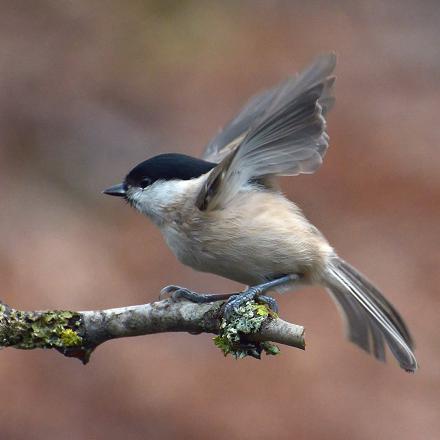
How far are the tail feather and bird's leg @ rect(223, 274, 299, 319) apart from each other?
336 millimetres

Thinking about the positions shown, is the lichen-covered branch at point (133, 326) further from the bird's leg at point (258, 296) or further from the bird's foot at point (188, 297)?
the bird's foot at point (188, 297)

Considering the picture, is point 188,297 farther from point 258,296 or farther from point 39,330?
point 39,330

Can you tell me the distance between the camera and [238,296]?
132 inches

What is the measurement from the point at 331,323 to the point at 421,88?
335 centimetres

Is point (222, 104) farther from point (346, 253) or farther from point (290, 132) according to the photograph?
point (290, 132)

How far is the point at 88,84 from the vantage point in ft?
27.8

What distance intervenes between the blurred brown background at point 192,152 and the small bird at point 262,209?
1.93 meters

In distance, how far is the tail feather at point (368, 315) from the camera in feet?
13.4

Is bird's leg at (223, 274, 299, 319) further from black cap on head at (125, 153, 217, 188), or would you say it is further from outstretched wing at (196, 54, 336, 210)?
black cap on head at (125, 153, 217, 188)

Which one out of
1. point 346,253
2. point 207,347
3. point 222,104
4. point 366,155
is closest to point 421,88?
point 366,155

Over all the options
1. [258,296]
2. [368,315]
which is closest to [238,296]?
[258,296]

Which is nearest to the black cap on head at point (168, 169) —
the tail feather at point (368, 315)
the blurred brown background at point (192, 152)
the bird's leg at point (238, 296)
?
the bird's leg at point (238, 296)

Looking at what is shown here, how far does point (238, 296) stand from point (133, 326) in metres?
0.41

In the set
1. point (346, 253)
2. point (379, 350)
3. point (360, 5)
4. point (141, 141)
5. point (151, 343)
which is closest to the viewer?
point (379, 350)
